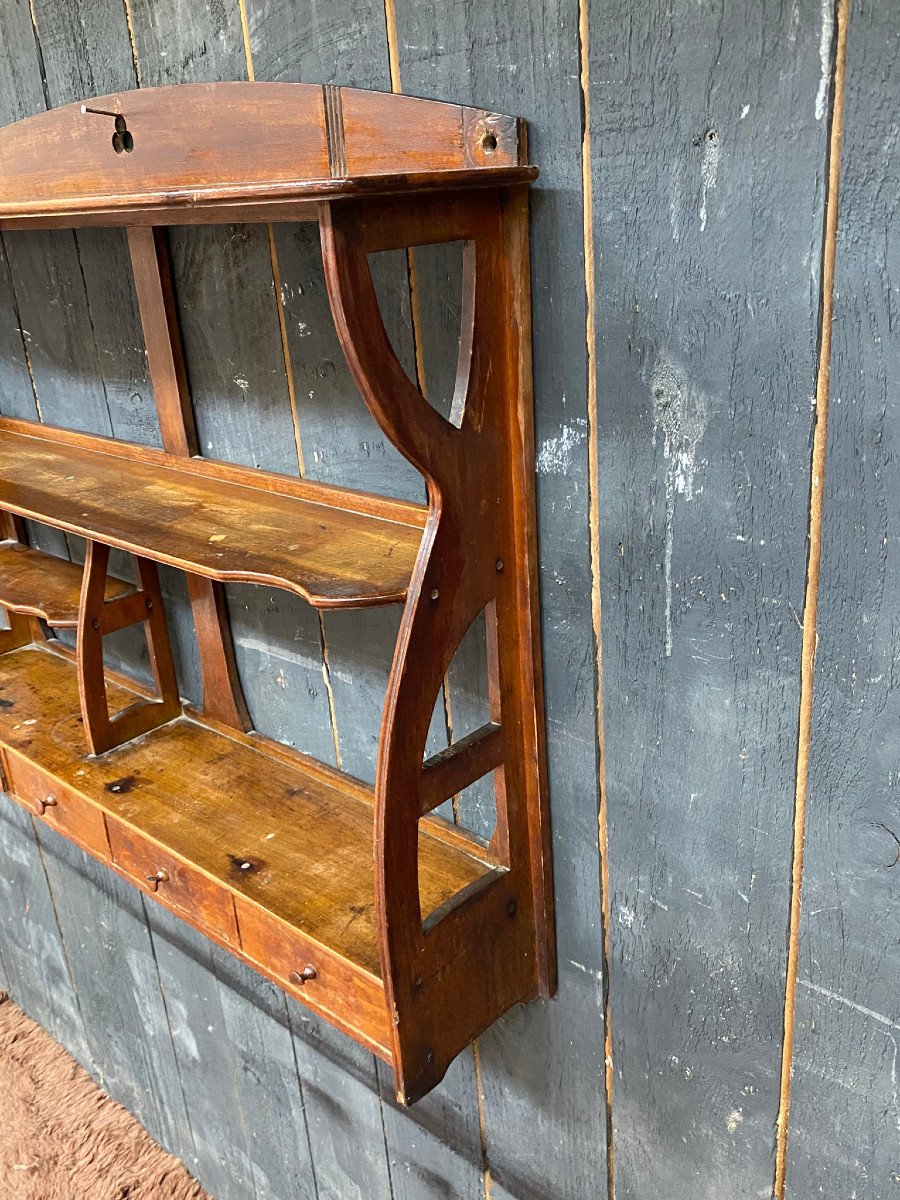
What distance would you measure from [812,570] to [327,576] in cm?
42

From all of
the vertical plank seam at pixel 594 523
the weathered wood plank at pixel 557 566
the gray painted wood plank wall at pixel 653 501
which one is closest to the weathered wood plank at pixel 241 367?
the gray painted wood plank wall at pixel 653 501

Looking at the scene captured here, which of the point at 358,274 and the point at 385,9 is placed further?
the point at 385,9

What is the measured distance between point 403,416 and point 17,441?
1029mm

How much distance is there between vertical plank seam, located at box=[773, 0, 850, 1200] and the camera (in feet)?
2.26

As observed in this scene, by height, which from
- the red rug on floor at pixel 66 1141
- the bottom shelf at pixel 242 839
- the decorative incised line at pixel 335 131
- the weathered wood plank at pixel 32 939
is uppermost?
the decorative incised line at pixel 335 131

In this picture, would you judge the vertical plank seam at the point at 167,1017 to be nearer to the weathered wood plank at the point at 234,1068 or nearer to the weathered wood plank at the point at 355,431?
the weathered wood plank at the point at 234,1068

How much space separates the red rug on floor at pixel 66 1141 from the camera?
1.99m

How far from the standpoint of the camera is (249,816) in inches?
50.7

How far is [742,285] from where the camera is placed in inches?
30.1

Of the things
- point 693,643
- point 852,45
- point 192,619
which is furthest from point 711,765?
point 192,619

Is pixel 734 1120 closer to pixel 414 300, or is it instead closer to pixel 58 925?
pixel 414 300

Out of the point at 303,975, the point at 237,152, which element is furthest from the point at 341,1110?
the point at 237,152

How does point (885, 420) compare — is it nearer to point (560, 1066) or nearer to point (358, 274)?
point (358, 274)

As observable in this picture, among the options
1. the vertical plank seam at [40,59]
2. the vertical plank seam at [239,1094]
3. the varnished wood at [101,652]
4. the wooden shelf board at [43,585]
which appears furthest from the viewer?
the vertical plank seam at [239,1094]
